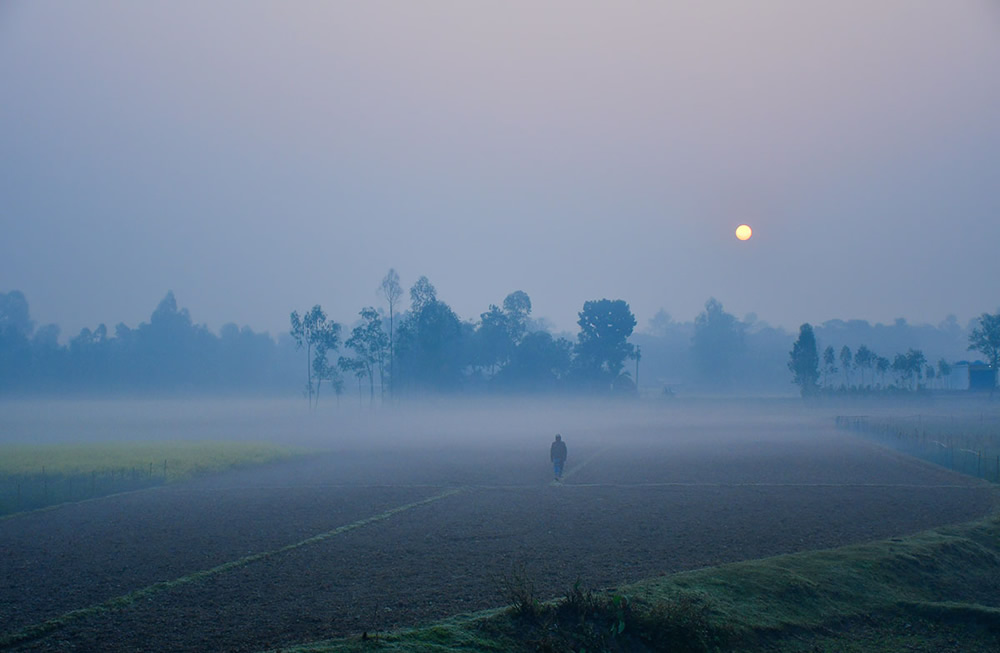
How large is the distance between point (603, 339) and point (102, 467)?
66.9 meters

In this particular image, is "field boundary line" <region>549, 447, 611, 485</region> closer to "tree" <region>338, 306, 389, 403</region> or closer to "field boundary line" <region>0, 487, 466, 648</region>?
"field boundary line" <region>0, 487, 466, 648</region>

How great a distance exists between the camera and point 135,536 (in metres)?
17.0

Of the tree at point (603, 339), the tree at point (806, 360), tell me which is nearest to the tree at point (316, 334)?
the tree at point (603, 339)

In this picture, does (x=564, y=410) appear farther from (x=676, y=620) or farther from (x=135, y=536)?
(x=676, y=620)

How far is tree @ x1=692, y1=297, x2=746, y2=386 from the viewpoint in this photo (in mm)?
137000

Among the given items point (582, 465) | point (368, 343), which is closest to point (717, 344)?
point (368, 343)

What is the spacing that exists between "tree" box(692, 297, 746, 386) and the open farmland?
105m

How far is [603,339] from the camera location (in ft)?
296

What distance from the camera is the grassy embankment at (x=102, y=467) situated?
79.1 ft

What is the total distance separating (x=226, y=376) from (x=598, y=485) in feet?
347

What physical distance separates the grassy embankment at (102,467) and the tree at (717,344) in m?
109

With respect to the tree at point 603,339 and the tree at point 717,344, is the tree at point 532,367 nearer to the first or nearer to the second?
the tree at point 603,339

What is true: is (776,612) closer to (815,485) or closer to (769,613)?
(769,613)

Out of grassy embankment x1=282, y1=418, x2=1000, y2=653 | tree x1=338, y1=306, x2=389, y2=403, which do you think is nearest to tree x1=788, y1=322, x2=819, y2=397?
tree x1=338, y1=306, x2=389, y2=403
